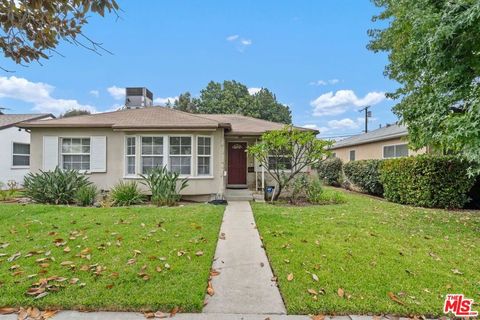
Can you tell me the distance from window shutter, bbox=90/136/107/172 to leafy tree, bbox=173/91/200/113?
29.3m

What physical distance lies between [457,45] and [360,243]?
5.33 metres

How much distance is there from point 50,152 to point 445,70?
13731 mm

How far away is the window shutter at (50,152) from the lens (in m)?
11.3

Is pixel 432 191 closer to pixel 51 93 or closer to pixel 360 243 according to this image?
pixel 360 243

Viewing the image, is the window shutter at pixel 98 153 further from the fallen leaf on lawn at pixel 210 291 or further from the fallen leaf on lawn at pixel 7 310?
the fallen leaf on lawn at pixel 210 291

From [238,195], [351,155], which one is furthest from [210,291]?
[351,155]

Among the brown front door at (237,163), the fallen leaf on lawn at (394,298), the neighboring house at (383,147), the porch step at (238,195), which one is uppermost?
the neighboring house at (383,147)

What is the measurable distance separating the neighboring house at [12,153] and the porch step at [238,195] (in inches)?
459

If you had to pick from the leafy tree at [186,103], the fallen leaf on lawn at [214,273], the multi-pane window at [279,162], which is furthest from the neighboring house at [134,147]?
the leafy tree at [186,103]

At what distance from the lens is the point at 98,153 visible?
447 inches

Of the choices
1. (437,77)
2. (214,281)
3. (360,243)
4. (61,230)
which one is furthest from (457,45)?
(61,230)

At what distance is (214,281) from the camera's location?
3.96 meters

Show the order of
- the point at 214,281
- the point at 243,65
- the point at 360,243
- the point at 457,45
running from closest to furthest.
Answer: the point at 214,281 < the point at 360,243 < the point at 457,45 < the point at 243,65

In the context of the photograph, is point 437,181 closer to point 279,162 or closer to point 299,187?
point 299,187
